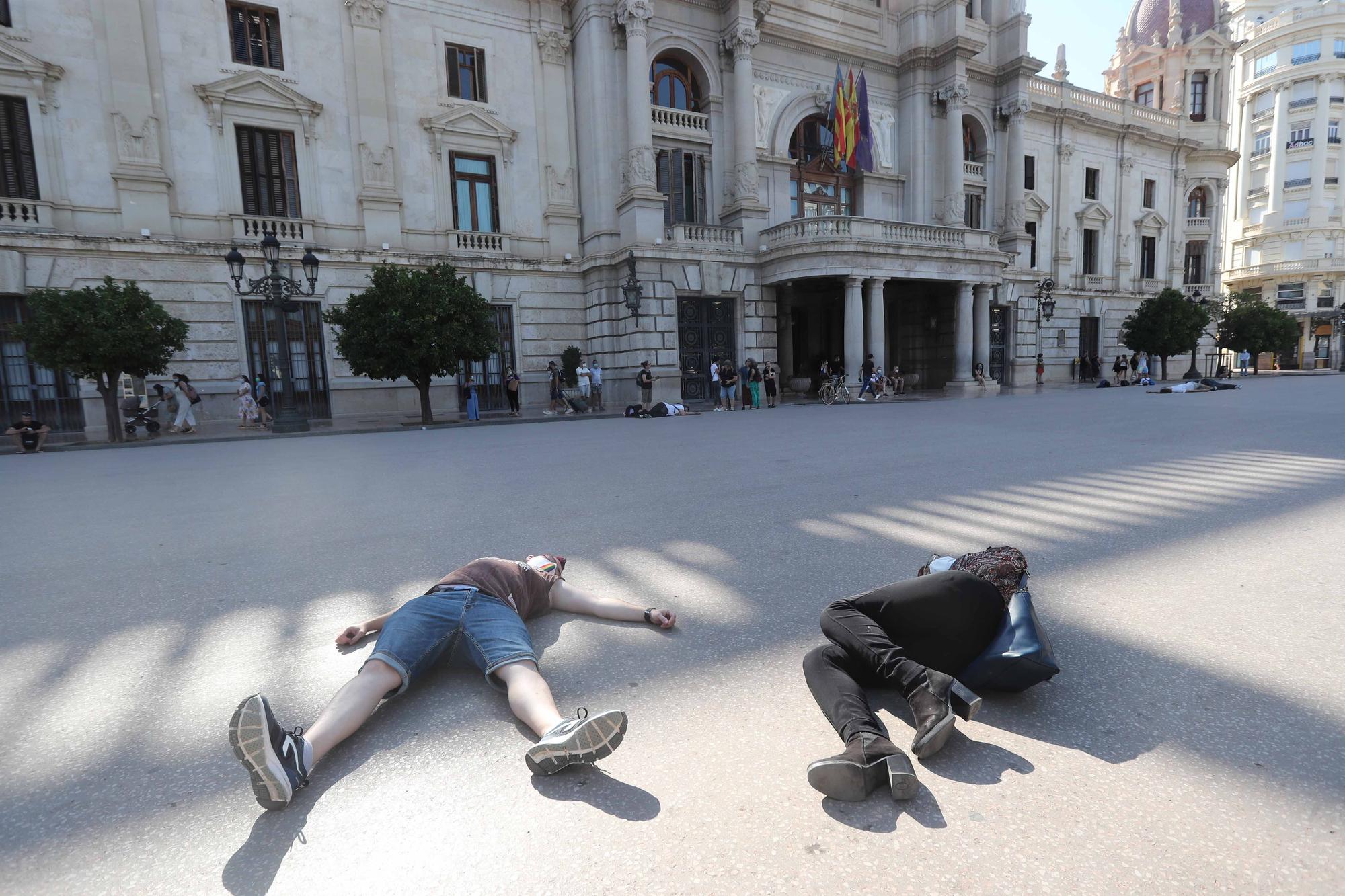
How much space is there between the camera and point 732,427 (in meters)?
14.1

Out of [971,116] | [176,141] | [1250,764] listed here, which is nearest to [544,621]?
[1250,764]

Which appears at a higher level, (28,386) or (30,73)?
(30,73)

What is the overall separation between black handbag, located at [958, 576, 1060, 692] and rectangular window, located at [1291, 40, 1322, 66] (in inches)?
2981

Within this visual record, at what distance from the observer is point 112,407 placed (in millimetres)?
15109

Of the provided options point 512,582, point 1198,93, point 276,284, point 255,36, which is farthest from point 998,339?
point 512,582

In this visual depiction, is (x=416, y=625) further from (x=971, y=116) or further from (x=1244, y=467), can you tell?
(x=971, y=116)

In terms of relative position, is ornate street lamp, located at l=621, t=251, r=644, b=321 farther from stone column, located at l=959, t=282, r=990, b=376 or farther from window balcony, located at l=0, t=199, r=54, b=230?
window balcony, located at l=0, t=199, r=54, b=230

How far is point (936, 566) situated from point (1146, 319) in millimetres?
37673

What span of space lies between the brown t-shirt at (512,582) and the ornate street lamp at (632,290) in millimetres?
18168

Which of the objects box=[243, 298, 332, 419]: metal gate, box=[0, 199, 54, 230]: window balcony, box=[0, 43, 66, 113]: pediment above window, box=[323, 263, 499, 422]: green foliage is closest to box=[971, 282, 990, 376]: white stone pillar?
box=[323, 263, 499, 422]: green foliage

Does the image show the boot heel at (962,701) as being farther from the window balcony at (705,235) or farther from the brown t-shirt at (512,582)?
the window balcony at (705,235)

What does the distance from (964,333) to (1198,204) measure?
89.0ft

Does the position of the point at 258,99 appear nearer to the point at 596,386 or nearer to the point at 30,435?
the point at 30,435

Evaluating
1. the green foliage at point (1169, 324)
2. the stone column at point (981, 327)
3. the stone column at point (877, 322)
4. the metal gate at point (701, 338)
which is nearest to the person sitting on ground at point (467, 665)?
the metal gate at point (701, 338)
